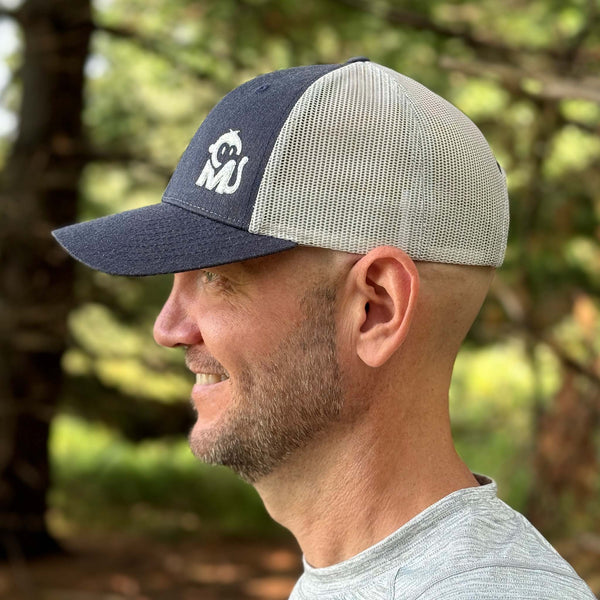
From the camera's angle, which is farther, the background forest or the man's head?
the background forest

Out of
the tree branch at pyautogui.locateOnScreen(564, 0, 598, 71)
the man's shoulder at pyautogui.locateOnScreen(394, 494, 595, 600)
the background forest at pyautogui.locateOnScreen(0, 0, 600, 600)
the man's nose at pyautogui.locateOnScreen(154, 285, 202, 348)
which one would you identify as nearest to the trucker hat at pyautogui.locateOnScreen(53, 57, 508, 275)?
the man's nose at pyautogui.locateOnScreen(154, 285, 202, 348)

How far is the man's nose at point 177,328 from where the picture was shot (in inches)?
57.6

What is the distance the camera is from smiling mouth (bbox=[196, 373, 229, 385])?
1.45m

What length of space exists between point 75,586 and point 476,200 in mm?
5892

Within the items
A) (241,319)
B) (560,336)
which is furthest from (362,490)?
(560,336)

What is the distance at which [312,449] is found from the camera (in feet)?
4.55

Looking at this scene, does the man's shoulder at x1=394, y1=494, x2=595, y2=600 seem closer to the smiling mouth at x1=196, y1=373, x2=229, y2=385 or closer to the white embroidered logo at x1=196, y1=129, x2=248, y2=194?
the smiling mouth at x1=196, y1=373, x2=229, y2=385

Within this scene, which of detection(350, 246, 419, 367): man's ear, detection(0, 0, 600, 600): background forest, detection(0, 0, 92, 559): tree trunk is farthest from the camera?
detection(0, 0, 92, 559): tree trunk

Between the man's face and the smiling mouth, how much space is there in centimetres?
1

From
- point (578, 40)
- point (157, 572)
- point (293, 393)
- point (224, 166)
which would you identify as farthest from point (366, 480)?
point (157, 572)

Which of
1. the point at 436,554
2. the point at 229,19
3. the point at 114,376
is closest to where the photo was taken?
the point at 436,554

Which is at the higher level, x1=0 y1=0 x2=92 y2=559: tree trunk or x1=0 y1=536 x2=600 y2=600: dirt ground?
x1=0 y1=0 x2=92 y2=559: tree trunk

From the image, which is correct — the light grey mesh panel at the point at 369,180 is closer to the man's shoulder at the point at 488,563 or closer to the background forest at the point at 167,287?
the man's shoulder at the point at 488,563

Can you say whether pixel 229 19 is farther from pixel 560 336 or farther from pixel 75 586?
pixel 75 586
